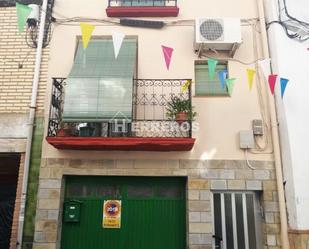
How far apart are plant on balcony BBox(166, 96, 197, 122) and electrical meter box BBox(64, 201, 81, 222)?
8.06ft

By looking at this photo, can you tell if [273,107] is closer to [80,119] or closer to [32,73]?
[80,119]

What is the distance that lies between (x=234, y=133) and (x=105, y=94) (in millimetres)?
2591

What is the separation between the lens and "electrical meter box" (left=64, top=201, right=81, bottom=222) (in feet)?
22.2

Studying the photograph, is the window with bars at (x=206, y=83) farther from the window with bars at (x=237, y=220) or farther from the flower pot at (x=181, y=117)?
the window with bars at (x=237, y=220)

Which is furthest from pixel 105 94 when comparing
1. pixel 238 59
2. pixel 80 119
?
pixel 238 59

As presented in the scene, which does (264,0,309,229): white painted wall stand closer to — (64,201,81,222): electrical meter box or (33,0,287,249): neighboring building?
(33,0,287,249): neighboring building

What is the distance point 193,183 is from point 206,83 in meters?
2.11

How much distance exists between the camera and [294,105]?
6781mm

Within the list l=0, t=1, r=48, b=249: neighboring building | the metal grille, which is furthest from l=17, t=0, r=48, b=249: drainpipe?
the metal grille

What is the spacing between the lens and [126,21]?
7.73 m

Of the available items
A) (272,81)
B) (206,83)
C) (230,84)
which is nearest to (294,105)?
(272,81)

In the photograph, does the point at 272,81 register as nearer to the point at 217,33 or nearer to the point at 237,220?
the point at 217,33

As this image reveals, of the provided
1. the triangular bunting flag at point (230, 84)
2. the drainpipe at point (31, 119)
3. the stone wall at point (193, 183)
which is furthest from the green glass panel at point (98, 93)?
the triangular bunting flag at point (230, 84)

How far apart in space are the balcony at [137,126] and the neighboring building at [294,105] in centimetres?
178
